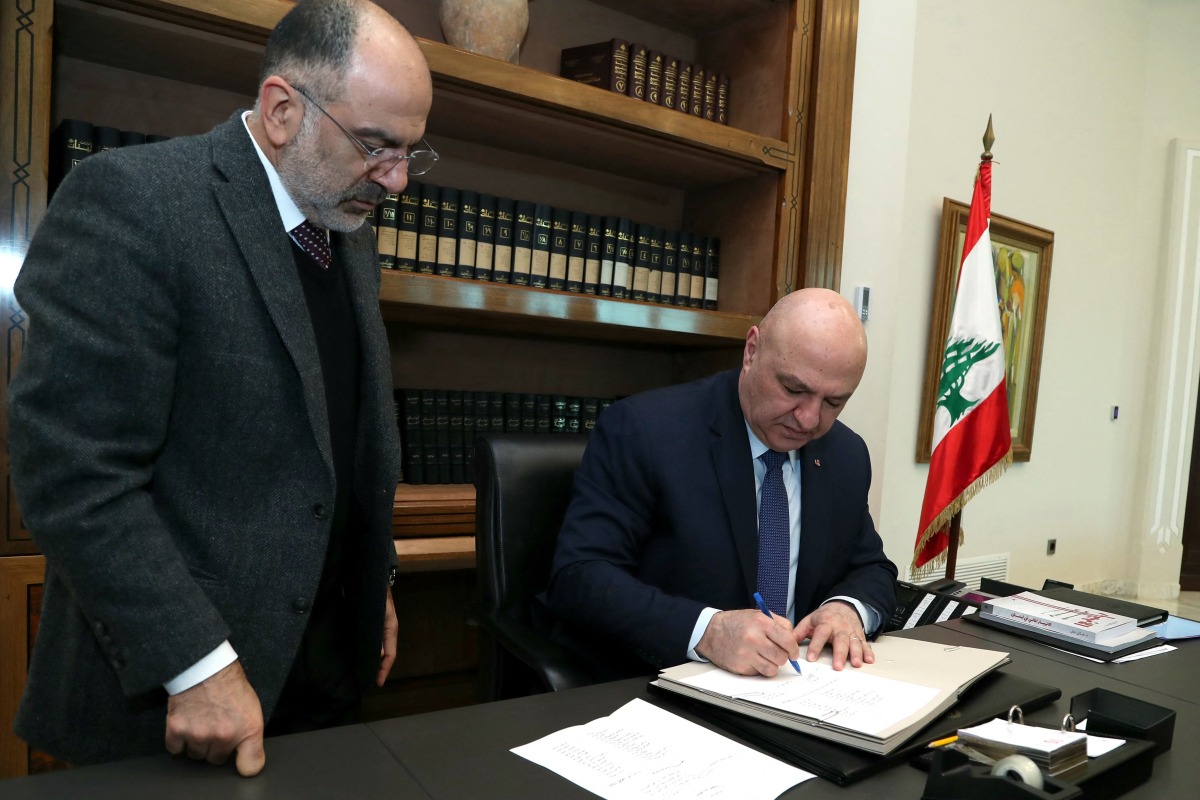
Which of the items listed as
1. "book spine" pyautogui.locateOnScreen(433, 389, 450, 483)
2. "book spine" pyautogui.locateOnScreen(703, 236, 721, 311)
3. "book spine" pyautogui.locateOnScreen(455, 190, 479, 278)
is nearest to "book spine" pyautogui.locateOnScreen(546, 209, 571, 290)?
"book spine" pyautogui.locateOnScreen(455, 190, 479, 278)

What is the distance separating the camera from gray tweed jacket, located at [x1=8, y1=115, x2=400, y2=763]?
94 cm

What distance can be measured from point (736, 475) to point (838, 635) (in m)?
0.45

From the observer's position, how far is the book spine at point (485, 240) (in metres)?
2.47

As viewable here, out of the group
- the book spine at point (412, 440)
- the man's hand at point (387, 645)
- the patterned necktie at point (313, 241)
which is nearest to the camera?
the patterned necktie at point (313, 241)

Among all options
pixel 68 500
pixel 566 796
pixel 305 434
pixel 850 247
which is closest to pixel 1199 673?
pixel 566 796

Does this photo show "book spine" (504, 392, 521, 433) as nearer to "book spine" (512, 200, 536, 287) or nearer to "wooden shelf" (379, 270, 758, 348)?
"wooden shelf" (379, 270, 758, 348)

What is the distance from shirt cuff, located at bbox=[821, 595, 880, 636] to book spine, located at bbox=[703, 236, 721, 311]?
1.59m

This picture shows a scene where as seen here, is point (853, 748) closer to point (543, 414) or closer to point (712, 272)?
point (543, 414)

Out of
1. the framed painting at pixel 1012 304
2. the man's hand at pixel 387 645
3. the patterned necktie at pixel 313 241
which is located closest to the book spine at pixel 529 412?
the man's hand at pixel 387 645

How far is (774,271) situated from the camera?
2.85 metres

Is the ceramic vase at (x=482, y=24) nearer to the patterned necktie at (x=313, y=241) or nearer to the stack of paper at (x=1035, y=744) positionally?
the patterned necktie at (x=313, y=241)

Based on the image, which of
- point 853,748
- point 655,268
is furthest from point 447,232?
point 853,748

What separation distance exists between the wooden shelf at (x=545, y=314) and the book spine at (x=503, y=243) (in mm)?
99

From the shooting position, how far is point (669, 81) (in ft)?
8.93
